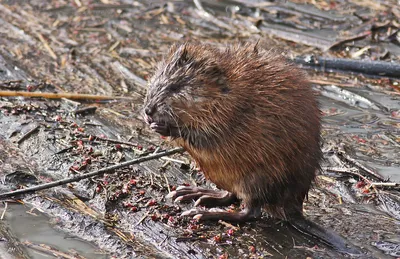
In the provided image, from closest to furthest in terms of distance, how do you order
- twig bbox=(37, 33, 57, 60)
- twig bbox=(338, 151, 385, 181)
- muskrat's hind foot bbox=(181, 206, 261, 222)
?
1. muskrat's hind foot bbox=(181, 206, 261, 222)
2. twig bbox=(338, 151, 385, 181)
3. twig bbox=(37, 33, 57, 60)

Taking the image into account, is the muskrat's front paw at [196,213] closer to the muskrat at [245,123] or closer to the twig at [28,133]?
the muskrat at [245,123]

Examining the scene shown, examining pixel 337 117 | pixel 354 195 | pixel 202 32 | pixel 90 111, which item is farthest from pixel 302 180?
pixel 202 32

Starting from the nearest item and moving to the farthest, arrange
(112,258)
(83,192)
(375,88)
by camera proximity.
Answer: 1. (112,258)
2. (83,192)
3. (375,88)

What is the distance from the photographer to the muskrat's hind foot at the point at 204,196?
4.46 meters

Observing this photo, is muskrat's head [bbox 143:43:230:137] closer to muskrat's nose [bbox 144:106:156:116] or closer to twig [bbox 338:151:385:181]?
muskrat's nose [bbox 144:106:156:116]

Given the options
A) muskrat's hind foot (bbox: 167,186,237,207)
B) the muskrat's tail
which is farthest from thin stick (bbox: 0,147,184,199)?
the muskrat's tail

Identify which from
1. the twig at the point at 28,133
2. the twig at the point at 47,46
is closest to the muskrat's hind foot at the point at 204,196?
the twig at the point at 28,133

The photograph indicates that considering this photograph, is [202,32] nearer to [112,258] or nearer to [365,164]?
[365,164]

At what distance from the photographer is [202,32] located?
7664mm

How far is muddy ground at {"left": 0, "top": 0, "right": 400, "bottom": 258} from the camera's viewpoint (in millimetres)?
4211

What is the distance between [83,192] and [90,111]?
1226mm

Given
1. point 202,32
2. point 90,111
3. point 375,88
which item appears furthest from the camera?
point 202,32

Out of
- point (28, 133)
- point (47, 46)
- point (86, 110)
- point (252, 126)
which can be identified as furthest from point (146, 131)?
point (47, 46)

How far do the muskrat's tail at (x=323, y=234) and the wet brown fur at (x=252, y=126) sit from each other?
133mm
